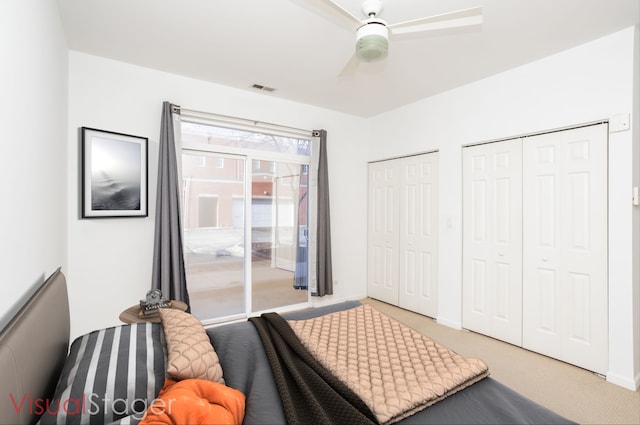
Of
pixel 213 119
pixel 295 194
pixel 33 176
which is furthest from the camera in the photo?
pixel 295 194

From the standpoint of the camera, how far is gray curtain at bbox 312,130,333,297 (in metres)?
4.27

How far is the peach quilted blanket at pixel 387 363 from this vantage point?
131cm

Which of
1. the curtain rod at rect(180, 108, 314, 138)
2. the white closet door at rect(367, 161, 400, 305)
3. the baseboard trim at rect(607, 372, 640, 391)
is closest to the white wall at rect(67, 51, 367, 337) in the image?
the curtain rod at rect(180, 108, 314, 138)

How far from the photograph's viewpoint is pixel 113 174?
9.71ft

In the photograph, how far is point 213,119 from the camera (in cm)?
361

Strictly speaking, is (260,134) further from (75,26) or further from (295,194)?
(75,26)

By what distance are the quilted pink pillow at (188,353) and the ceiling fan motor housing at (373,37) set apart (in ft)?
6.38

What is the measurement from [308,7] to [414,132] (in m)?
2.40

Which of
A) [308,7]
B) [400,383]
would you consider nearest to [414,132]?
[308,7]

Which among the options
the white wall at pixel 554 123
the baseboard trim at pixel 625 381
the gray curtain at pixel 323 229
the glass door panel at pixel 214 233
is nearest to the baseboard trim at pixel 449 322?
the white wall at pixel 554 123

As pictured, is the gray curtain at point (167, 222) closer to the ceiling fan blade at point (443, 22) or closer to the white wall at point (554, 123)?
the ceiling fan blade at point (443, 22)

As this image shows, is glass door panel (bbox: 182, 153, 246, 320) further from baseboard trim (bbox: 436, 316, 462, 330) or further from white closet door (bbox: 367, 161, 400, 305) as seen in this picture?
baseboard trim (bbox: 436, 316, 462, 330)

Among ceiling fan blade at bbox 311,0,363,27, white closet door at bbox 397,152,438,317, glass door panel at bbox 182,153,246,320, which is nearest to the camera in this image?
ceiling fan blade at bbox 311,0,363,27

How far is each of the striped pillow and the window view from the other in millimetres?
2247
